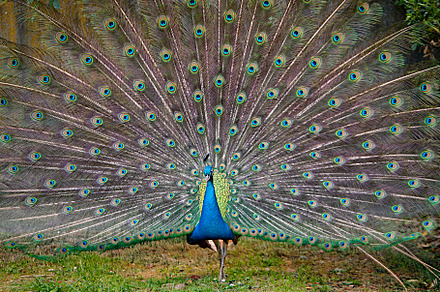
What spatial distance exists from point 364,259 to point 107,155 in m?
3.20

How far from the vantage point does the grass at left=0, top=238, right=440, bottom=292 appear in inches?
160

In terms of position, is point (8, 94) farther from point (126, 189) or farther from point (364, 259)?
point (364, 259)

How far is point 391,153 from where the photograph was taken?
3.88 meters

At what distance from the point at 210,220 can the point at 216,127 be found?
0.95 m

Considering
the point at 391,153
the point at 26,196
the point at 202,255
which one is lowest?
the point at 202,255

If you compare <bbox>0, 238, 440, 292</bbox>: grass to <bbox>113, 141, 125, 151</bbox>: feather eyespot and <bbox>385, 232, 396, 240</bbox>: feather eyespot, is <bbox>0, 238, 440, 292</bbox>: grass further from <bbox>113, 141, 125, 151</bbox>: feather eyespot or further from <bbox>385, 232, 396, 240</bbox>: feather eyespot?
<bbox>113, 141, 125, 151</bbox>: feather eyespot

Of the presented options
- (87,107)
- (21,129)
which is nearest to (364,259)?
(87,107)

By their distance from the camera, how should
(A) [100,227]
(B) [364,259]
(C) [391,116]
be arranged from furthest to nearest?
(B) [364,259] → (A) [100,227] → (C) [391,116]

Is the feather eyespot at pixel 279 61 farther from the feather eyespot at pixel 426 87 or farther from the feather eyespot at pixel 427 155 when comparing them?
the feather eyespot at pixel 427 155

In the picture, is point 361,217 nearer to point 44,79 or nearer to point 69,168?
point 69,168

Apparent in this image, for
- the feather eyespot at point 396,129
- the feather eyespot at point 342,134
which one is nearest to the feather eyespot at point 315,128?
the feather eyespot at point 342,134

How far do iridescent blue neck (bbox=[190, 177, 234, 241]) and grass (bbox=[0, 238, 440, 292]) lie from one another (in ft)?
1.72

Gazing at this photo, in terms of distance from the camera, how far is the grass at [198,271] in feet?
13.4

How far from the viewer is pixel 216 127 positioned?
427 cm
